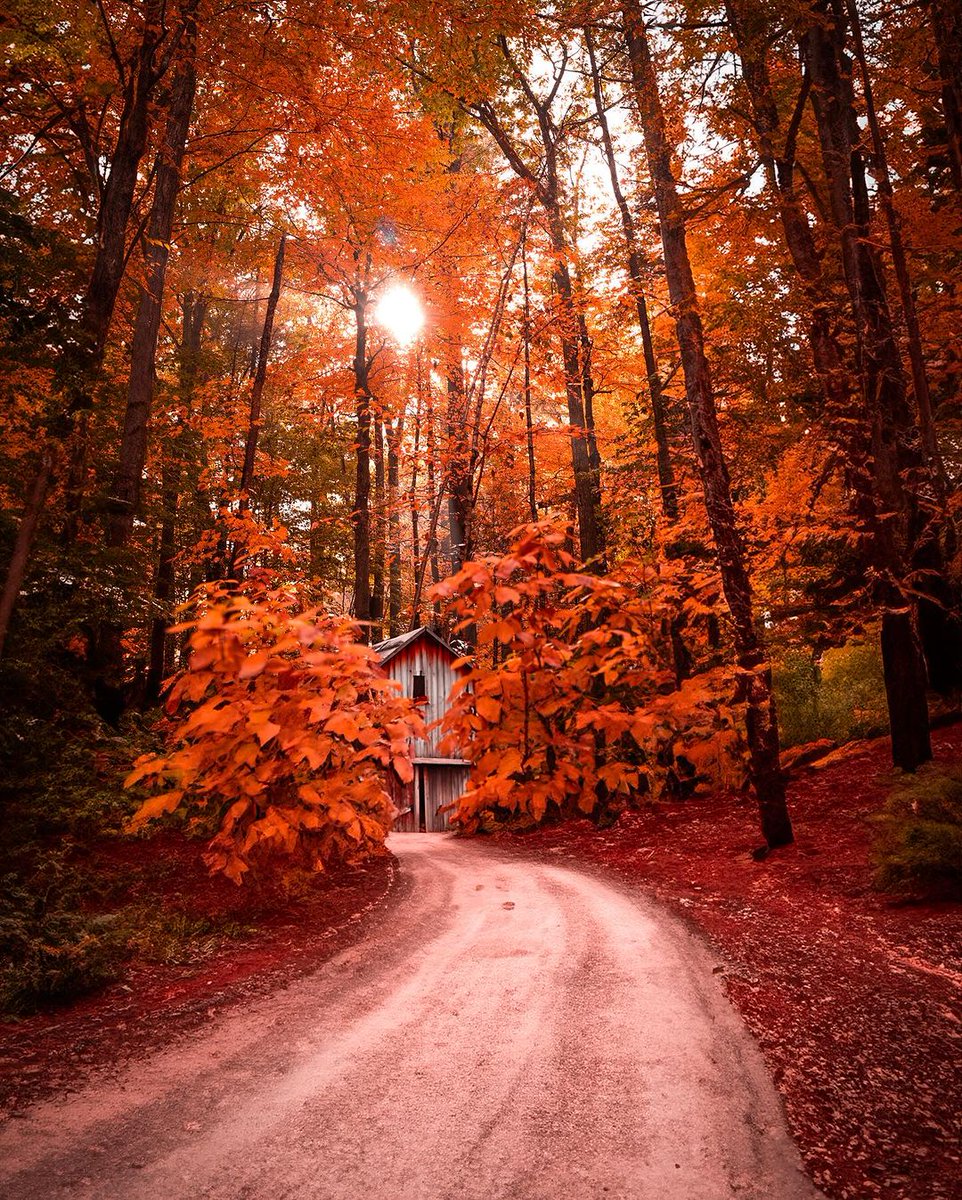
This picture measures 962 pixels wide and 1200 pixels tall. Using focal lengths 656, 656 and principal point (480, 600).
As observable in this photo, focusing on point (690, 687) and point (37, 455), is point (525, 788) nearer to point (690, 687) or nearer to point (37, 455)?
point (690, 687)

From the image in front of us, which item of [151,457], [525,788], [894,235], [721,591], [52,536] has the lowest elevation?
[525,788]

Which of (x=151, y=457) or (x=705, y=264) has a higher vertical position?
(x=705, y=264)

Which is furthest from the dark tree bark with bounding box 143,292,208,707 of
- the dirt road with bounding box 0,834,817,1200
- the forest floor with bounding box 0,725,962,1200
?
the dirt road with bounding box 0,834,817,1200

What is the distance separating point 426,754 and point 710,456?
51.4 ft

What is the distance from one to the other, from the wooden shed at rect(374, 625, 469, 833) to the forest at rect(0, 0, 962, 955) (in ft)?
16.2

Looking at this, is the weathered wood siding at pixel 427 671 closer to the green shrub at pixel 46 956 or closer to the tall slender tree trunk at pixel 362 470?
the tall slender tree trunk at pixel 362 470

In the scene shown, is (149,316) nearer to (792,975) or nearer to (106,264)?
(106,264)

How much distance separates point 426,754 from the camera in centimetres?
2103

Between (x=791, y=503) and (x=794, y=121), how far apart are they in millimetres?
4780

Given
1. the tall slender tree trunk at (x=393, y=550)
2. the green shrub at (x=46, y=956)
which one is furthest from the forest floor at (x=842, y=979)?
the tall slender tree trunk at (x=393, y=550)

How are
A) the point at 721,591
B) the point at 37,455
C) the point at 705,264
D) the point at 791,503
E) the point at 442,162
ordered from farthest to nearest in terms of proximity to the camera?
1. the point at 442,162
2. the point at 705,264
3. the point at 791,503
4. the point at 721,591
5. the point at 37,455

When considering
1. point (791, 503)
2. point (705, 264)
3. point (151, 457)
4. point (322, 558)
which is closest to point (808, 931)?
point (791, 503)

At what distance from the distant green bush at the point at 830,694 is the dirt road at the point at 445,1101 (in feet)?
27.3

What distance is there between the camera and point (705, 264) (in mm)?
12961
